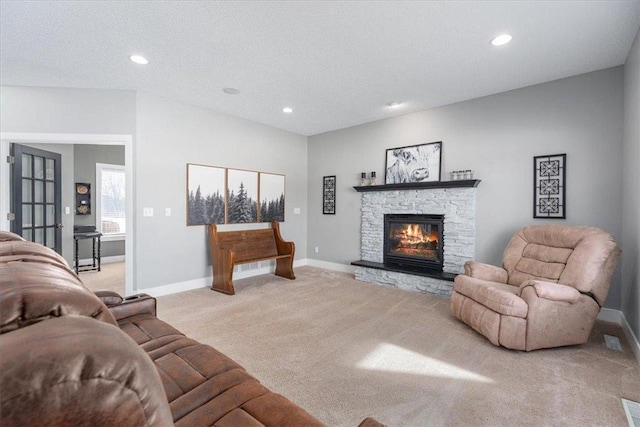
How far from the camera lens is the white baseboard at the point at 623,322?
2.42 meters

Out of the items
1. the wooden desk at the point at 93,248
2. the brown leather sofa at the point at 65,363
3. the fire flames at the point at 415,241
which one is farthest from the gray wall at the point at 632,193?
the wooden desk at the point at 93,248

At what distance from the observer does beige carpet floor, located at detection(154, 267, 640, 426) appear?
177 centimetres

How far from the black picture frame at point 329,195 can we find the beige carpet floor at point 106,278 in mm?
3606

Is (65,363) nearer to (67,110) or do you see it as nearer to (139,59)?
(139,59)

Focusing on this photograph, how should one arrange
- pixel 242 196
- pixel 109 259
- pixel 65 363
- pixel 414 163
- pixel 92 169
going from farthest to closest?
pixel 109 259 → pixel 92 169 → pixel 242 196 → pixel 414 163 → pixel 65 363

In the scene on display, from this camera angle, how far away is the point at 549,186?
3.50 meters

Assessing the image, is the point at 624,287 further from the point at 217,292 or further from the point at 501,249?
the point at 217,292

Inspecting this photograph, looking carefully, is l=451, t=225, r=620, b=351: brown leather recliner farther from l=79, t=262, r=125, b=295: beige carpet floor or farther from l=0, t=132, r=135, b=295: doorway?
l=79, t=262, r=125, b=295: beige carpet floor

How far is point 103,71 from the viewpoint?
3.26 metres

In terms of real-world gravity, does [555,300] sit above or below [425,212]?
below

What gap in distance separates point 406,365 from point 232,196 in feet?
12.0

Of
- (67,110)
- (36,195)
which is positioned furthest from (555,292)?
→ (36,195)

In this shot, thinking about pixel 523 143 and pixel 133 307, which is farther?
pixel 523 143

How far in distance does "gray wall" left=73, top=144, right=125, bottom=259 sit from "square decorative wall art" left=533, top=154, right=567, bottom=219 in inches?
307
